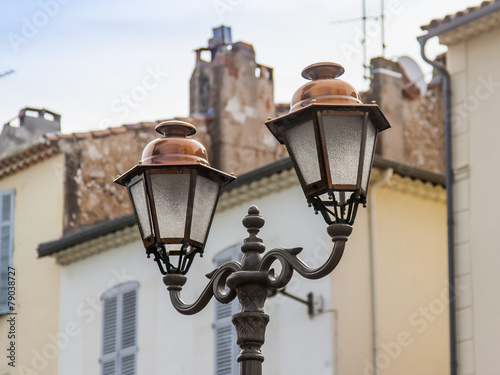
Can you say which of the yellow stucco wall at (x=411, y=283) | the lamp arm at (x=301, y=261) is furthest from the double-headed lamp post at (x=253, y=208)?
the yellow stucco wall at (x=411, y=283)

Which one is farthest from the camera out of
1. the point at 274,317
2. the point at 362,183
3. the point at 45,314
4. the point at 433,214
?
the point at 45,314

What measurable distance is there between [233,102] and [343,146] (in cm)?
1435

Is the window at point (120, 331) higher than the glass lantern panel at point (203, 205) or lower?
higher

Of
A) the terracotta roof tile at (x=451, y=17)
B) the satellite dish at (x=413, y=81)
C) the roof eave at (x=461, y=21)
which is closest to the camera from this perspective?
the roof eave at (x=461, y=21)

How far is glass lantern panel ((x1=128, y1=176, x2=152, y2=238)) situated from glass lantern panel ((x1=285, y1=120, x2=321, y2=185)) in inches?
38.2

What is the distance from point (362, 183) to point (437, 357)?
29.9 ft

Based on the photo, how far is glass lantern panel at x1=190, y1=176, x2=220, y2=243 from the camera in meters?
6.43

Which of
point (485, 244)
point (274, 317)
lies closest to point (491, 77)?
point (485, 244)

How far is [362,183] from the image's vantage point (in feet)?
19.0

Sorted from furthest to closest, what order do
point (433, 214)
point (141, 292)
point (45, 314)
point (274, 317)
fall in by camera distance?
point (45, 314)
point (141, 292)
point (433, 214)
point (274, 317)

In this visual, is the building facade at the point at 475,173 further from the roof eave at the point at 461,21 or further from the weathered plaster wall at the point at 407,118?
the weathered plaster wall at the point at 407,118

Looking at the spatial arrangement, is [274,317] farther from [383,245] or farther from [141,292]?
[141,292]

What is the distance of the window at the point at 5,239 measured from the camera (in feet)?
60.8

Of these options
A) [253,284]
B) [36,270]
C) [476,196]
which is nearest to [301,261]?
[253,284]
